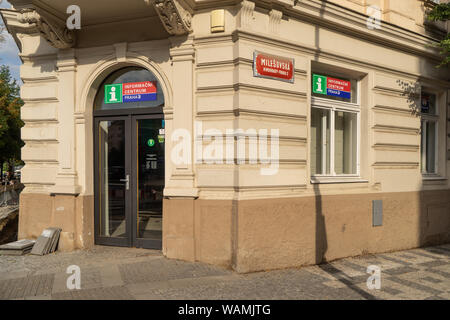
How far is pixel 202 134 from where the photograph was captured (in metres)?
5.96

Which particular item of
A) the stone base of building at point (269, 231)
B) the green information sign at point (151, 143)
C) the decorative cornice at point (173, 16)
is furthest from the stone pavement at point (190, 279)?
the decorative cornice at point (173, 16)

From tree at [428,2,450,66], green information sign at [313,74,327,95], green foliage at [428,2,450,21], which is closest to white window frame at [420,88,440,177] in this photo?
tree at [428,2,450,66]

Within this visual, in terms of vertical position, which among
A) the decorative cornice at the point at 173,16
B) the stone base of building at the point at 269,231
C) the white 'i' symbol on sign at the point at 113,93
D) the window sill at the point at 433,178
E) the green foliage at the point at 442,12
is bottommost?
the stone base of building at the point at 269,231

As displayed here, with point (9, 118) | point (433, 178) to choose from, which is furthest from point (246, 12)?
point (9, 118)

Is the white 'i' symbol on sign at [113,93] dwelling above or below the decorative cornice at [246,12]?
below

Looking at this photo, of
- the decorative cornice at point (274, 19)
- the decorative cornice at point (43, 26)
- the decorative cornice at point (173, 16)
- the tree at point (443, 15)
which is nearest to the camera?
the decorative cornice at point (173, 16)

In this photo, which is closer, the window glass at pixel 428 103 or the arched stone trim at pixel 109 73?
the arched stone trim at pixel 109 73

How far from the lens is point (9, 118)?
26.9m

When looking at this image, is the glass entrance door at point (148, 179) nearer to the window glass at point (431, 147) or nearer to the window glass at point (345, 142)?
the window glass at point (345, 142)

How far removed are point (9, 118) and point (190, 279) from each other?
1049 inches

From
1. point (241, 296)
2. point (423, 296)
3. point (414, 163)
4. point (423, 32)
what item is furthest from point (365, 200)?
point (423, 32)

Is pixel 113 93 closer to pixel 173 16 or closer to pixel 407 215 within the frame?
pixel 173 16

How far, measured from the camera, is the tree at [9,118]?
24.9 metres

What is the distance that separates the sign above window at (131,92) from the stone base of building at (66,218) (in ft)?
6.23
